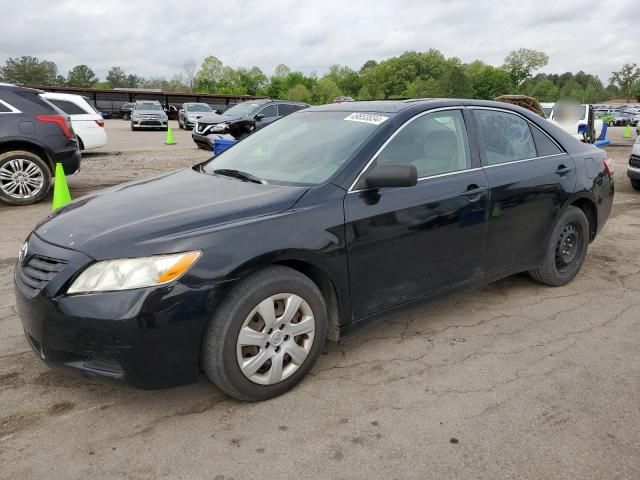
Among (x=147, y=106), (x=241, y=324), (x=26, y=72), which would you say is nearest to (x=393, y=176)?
(x=241, y=324)

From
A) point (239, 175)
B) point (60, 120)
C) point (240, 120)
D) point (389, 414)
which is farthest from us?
point (240, 120)

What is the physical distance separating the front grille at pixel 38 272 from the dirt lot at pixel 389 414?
65 cm

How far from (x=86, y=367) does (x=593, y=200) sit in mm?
4101

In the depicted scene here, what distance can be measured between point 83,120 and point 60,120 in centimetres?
532

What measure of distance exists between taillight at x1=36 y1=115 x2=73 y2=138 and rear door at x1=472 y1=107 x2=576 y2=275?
6.29 metres

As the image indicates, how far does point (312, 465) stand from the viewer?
2281 mm

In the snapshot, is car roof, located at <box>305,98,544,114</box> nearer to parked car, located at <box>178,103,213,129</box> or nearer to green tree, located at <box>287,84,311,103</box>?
parked car, located at <box>178,103,213,129</box>

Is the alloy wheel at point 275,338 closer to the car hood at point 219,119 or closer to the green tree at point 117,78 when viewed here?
the car hood at point 219,119

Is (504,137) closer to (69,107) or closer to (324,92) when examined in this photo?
(69,107)

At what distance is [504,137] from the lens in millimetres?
3906

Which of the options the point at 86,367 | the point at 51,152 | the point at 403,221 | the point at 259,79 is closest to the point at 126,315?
the point at 86,367

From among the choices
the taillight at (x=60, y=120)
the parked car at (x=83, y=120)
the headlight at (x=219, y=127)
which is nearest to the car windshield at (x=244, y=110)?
the headlight at (x=219, y=127)

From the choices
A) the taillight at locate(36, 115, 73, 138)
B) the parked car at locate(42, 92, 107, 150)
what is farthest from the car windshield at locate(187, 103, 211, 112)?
Result: the taillight at locate(36, 115, 73, 138)

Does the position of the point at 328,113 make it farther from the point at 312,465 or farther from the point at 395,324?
the point at 312,465
